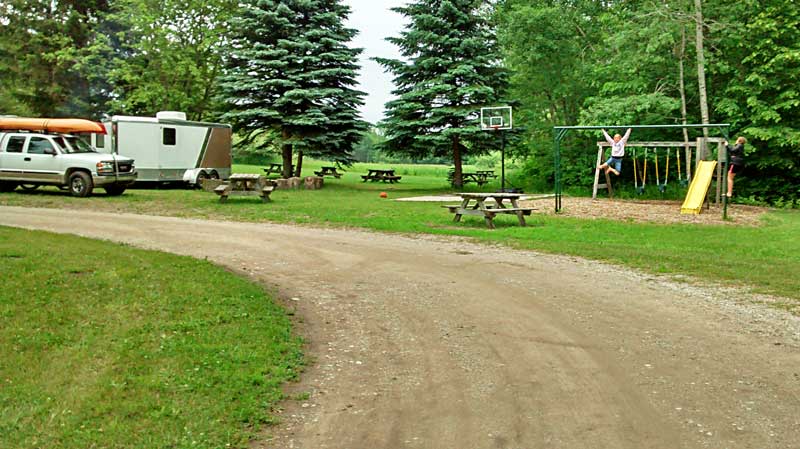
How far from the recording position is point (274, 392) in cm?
452

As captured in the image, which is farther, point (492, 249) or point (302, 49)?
point (302, 49)

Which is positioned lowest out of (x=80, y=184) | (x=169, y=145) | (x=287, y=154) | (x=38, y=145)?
(x=80, y=184)

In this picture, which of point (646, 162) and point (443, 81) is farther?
point (443, 81)

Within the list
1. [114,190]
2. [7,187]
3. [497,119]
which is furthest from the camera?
[497,119]

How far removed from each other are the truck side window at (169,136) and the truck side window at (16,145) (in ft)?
18.7

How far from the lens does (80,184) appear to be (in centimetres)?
2017

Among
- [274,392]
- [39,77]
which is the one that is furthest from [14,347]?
[39,77]

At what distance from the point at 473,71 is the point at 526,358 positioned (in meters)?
22.8

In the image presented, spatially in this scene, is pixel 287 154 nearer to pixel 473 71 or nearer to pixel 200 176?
pixel 200 176

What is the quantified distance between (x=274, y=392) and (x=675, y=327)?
3.74 metres

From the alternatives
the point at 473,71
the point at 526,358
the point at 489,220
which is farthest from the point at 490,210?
the point at 473,71

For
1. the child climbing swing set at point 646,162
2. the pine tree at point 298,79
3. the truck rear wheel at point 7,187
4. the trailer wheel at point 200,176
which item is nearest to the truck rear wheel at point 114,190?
the truck rear wheel at point 7,187

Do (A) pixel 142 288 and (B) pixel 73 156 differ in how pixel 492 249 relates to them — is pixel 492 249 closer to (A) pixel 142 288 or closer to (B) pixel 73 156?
(A) pixel 142 288

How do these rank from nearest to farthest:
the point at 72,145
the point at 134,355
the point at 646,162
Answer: the point at 134,355, the point at 72,145, the point at 646,162
